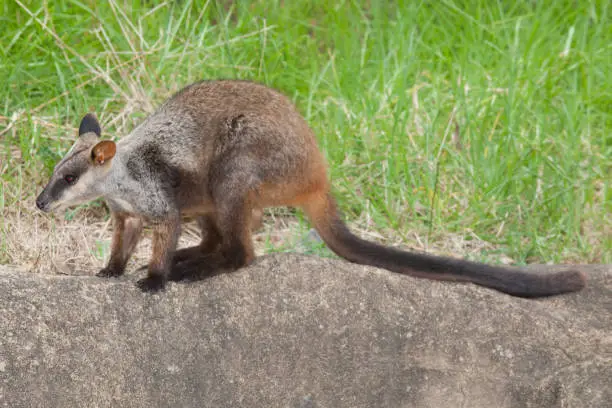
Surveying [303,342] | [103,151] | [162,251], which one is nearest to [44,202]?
[103,151]

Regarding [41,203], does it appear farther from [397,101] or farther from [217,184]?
[397,101]

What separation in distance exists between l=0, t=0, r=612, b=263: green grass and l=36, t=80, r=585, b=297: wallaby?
1698 millimetres

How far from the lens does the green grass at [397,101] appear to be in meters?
6.50

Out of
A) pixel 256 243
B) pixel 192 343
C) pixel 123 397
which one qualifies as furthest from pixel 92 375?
pixel 256 243

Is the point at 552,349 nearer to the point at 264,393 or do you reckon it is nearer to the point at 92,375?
the point at 264,393

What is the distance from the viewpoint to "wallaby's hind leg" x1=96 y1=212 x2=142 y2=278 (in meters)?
4.66

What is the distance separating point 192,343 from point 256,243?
2.28 meters

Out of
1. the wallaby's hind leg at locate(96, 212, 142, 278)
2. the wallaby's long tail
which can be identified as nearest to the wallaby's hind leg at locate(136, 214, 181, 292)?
the wallaby's hind leg at locate(96, 212, 142, 278)

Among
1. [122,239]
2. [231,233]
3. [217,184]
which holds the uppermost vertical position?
[217,184]

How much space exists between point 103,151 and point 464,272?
1847 mm

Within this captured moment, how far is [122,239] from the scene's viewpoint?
470 cm

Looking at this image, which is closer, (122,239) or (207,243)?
(122,239)

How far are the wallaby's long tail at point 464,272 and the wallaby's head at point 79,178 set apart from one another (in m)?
1.28

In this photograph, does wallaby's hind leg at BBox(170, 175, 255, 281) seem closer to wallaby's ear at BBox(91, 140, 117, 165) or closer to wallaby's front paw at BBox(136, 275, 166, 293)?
wallaby's front paw at BBox(136, 275, 166, 293)
